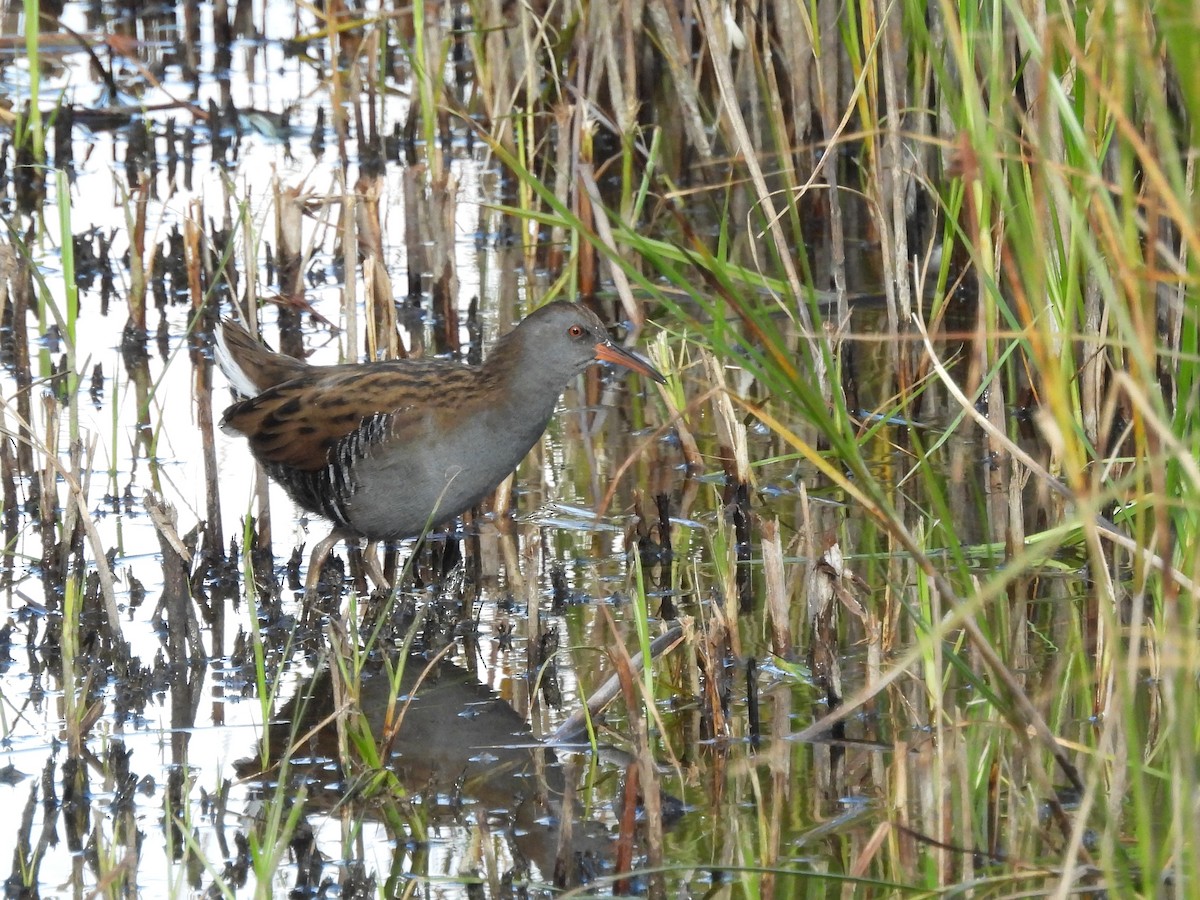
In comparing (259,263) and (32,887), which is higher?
(259,263)

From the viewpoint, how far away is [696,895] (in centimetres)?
289

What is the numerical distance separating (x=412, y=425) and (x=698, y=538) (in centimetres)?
82

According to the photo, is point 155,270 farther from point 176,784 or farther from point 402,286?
point 176,784

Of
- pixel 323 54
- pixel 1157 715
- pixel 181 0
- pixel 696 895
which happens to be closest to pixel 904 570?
pixel 1157 715

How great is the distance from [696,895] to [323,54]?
295 inches

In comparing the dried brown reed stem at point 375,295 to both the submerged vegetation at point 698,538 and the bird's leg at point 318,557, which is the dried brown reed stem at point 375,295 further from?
the bird's leg at point 318,557

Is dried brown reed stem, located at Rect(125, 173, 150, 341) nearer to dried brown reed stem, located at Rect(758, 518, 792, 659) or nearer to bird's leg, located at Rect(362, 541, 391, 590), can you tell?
bird's leg, located at Rect(362, 541, 391, 590)

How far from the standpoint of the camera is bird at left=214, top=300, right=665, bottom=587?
14.5ft

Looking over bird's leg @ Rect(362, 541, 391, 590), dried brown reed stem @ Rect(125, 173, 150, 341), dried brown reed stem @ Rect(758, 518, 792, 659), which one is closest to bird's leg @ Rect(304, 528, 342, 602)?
bird's leg @ Rect(362, 541, 391, 590)

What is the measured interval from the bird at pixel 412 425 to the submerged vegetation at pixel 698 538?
163 mm

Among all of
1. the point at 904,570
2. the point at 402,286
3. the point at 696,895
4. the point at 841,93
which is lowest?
the point at 696,895

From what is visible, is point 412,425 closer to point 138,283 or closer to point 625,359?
point 625,359

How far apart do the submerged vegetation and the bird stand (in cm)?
16

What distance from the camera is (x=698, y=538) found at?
4.71 meters
